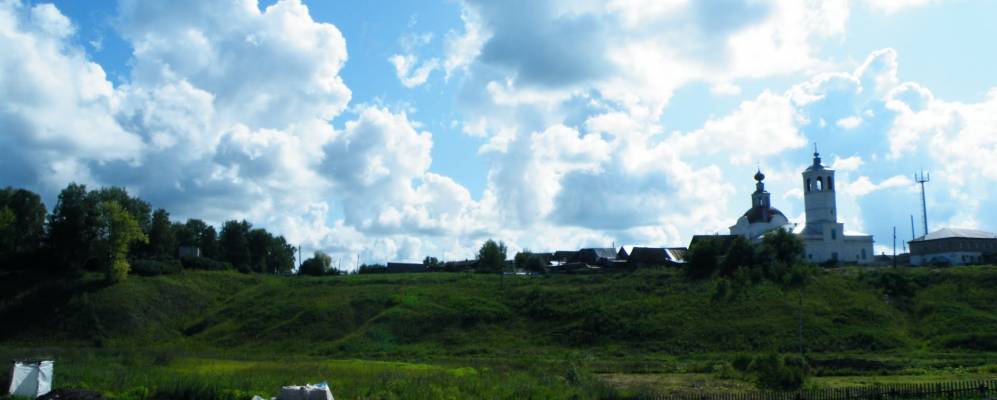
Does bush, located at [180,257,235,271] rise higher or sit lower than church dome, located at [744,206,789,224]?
lower

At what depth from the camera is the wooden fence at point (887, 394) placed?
2805 centimetres

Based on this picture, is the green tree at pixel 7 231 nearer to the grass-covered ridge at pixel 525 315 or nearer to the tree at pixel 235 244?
the grass-covered ridge at pixel 525 315

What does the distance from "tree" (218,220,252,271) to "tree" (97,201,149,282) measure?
26.6m

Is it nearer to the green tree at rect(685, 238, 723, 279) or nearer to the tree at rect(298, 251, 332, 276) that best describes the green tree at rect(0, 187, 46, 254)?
the tree at rect(298, 251, 332, 276)

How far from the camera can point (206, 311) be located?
238 feet

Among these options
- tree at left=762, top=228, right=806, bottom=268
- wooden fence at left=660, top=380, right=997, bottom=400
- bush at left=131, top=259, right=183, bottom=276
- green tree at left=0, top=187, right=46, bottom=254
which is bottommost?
wooden fence at left=660, top=380, right=997, bottom=400

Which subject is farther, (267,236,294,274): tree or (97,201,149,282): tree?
(267,236,294,274): tree

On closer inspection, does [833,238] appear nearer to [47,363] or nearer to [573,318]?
[573,318]

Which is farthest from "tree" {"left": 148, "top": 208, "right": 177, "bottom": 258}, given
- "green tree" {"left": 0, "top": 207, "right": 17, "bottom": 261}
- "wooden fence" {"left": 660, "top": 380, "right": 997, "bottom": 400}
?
"wooden fence" {"left": 660, "top": 380, "right": 997, "bottom": 400}

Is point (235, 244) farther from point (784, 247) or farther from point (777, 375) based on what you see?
point (777, 375)

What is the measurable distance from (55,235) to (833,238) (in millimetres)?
76132

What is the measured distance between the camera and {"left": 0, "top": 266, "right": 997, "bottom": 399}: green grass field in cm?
4378

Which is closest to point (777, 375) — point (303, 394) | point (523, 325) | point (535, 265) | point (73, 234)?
point (303, 394)

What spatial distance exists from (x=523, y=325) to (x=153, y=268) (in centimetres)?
3597
